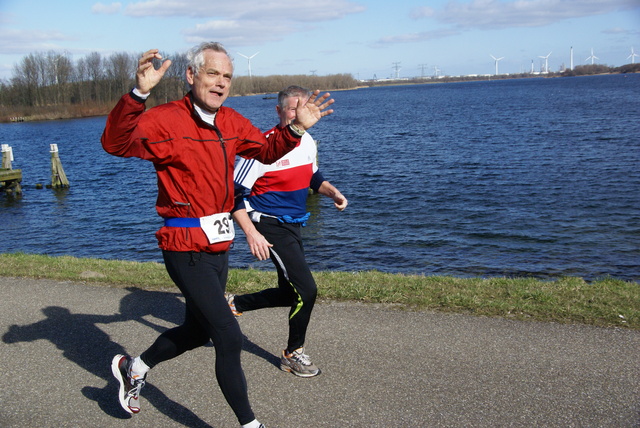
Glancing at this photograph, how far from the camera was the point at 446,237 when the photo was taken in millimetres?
17547

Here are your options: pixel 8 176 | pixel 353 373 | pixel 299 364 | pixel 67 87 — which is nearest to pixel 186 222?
pixel 299 364

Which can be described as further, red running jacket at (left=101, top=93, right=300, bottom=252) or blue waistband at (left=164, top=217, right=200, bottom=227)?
blue waistband at (left=164, top=217, right=200, bottom=227)

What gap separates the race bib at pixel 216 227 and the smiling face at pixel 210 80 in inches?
26.3

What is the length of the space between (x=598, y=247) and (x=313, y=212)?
31.8ft

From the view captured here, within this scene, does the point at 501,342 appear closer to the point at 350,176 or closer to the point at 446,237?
the point at 446,237

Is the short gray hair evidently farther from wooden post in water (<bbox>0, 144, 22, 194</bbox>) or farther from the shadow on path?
wooden post in water (<bbox>0, 144, 22, 194</bbox>)

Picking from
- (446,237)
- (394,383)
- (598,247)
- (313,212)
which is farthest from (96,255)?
(394,383)

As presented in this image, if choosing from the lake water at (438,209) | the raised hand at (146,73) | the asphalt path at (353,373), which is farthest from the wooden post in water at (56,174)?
the raised hand at (146,73)

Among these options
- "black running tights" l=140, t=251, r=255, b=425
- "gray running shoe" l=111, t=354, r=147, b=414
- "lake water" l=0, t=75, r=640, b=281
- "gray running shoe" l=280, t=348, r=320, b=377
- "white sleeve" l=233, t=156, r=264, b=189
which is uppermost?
"white sleeve" l=233, t=156, r=264, b=189

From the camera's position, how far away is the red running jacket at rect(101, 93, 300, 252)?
11.8ft

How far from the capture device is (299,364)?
4.90 m

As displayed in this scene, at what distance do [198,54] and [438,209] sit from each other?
1848 cm

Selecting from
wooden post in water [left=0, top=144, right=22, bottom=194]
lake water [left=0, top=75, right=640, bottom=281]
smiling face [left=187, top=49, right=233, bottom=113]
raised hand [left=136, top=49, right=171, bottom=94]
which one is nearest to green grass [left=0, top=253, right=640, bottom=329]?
smiling face [left=187, top=49, right=233, bottom=113]

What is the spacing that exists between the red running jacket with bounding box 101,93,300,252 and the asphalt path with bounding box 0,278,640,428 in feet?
4.58
